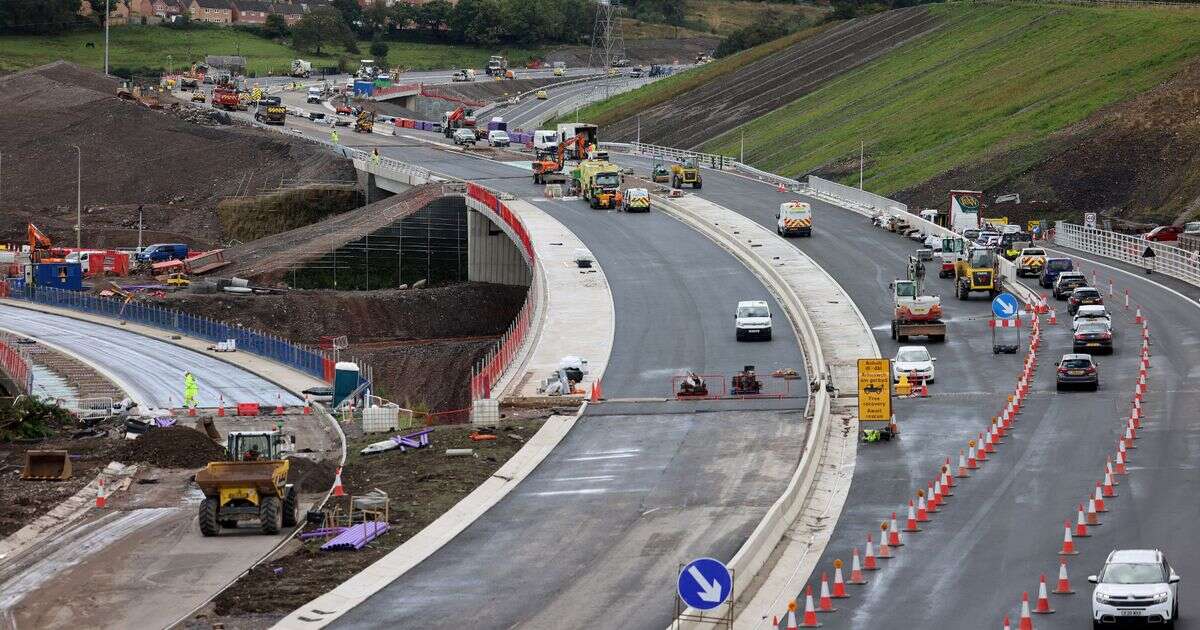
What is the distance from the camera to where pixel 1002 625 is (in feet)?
113

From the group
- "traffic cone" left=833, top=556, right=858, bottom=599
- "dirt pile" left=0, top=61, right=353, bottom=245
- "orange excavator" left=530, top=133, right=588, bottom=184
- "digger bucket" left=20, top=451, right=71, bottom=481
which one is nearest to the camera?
"traffic cone" left=833, top=556, right=858, bottom=599

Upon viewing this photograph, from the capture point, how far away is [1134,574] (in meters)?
33.1

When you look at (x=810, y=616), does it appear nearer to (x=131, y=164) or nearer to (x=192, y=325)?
(x=192, y=325)

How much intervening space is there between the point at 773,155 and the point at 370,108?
2433 inches

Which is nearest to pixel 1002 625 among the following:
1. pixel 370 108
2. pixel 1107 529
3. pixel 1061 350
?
pixel 1107 529

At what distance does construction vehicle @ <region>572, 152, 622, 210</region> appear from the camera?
113 metres

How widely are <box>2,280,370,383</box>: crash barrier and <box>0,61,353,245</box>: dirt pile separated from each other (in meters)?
23.9

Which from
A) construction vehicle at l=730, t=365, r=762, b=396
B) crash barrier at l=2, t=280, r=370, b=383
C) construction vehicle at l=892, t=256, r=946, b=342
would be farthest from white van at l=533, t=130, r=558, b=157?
construction vehicle at l=730, t=365, r=762, b=396

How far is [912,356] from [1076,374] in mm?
6571

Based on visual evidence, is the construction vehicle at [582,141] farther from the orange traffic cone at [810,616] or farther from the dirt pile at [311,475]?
the orange traffic cone at [810,616]

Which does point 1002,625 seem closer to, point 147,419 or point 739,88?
point 147,419

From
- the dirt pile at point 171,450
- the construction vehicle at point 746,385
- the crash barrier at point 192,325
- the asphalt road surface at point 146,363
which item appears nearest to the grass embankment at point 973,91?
the crash barrier at point 192,325

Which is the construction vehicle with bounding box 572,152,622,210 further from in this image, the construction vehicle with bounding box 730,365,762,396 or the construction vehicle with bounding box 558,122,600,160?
the construction vehicle with bounding box 730,365,762,396

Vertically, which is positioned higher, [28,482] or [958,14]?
[958,14]
